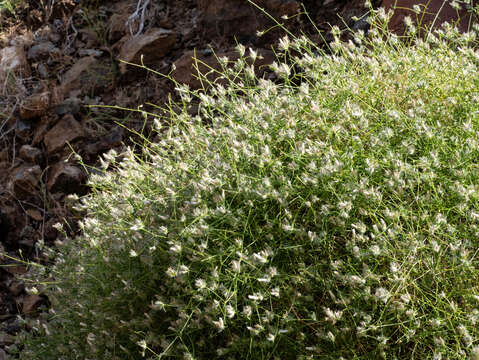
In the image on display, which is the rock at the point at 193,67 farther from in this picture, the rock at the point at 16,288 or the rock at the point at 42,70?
the rock at the point at 16,288

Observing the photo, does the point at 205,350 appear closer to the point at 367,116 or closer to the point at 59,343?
the point at 59,343

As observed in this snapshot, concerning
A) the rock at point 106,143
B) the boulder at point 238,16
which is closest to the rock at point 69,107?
the rock at point 106,143

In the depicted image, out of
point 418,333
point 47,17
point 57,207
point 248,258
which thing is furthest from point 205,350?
point 47,17

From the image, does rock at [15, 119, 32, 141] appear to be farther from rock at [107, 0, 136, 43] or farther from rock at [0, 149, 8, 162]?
rock at [107, 0, 136, 43]

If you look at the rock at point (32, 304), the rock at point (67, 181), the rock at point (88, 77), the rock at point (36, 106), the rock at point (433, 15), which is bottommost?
the rock at point (32, 304)

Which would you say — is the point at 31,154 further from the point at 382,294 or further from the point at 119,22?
the point at 382,294

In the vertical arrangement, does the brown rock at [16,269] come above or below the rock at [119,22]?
below
